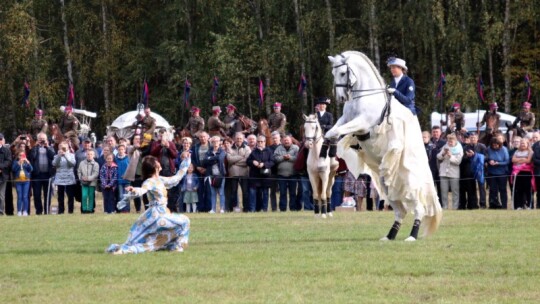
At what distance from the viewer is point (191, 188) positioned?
3047 centimetres

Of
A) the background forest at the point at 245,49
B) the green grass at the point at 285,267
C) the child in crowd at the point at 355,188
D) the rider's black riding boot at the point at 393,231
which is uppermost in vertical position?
the background forest at the point at 245,49

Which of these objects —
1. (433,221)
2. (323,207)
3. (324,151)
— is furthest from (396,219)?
(323,207)

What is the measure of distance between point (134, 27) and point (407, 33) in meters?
14.7

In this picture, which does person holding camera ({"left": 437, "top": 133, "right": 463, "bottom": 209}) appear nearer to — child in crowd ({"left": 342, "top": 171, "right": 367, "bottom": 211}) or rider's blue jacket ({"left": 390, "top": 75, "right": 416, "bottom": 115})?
child in crowd ({"left": 342, "top": 171, "right": 367, "bottom": 211})

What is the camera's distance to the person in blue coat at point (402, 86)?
18.4 metres

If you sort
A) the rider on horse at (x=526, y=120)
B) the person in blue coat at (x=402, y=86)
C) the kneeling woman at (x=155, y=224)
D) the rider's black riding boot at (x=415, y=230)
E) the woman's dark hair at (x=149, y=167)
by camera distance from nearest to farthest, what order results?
the kneeling woman at (x=155, y=224)
the woman's dark hair at (x=149, y=167)
the rider's black riding boot at (x=415, y=230)
the person in blue coat at (x=402, y=86)
the rider on horse at (x=526, y=120)

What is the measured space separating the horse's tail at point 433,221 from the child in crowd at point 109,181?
43.4 feet

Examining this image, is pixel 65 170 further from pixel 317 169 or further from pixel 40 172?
pixel 317 169

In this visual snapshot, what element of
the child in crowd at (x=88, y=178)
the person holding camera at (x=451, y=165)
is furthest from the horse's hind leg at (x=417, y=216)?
the child in crowd at (x=88, y=178)

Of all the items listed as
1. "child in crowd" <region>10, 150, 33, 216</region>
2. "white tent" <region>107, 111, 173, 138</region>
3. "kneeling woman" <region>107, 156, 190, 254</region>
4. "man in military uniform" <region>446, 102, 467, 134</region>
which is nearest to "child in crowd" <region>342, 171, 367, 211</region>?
"man in military uniform" <region>446, 102, 467, 134</region>

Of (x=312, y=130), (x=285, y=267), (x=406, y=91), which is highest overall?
(x=406, y=91)

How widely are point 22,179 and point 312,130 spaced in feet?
29.4

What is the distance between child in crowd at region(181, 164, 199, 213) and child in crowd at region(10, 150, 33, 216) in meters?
3.98

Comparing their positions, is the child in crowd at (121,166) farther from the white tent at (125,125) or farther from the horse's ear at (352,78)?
the horse's ear at (352,78)
